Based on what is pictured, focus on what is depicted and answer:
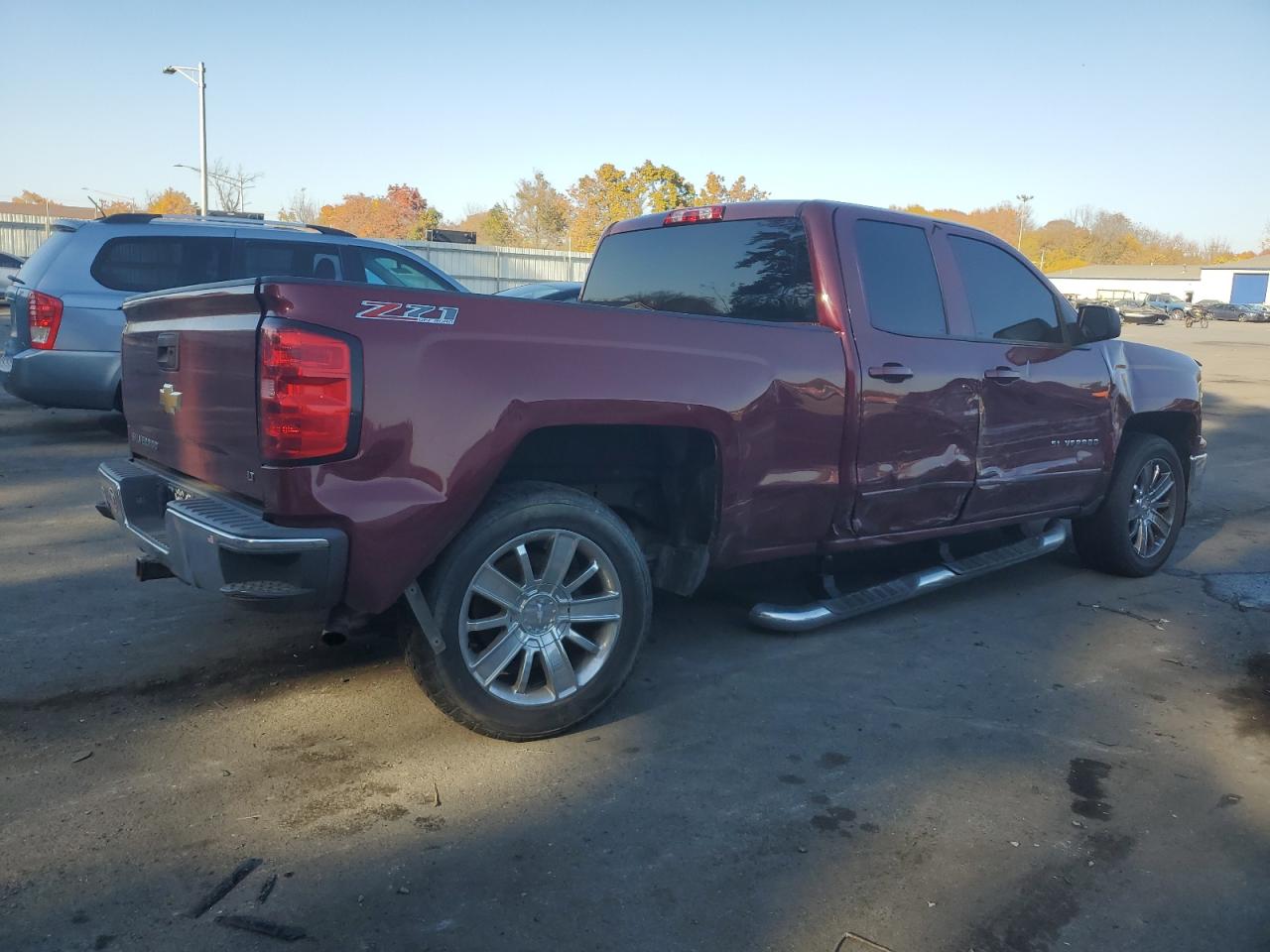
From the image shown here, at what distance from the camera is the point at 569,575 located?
146 inches

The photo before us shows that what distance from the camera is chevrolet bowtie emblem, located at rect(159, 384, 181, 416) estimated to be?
12.1ft

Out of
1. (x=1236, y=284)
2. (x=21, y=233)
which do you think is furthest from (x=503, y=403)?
(x=1236, y=284)

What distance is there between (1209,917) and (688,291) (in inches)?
128

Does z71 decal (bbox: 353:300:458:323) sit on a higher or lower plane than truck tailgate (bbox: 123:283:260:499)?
higher

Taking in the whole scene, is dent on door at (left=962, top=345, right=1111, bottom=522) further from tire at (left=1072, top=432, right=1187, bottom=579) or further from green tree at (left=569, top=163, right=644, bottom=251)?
green tree at (left=569, top=163, right=644, bottom=251)

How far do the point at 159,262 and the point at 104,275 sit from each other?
0.42 meters

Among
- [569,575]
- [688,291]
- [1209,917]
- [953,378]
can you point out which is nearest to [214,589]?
[569,575]

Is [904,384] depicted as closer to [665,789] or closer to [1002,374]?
[1002,374]

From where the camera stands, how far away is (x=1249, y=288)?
90.6 metres

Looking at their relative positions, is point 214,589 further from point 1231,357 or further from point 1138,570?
point 1231,357

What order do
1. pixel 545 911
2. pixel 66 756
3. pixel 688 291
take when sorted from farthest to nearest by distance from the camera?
pixel 688 291 < pixel 66 756 < pixel 545 911

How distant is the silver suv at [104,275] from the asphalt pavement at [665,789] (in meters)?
3.52

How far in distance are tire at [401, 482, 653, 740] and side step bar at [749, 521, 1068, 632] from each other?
0.96 meters

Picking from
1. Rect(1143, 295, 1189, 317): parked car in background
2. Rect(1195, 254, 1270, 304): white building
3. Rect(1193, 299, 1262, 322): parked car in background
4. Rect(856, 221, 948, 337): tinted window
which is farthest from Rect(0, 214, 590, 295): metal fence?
Rect(1195, 254, 1270, 304): white building
